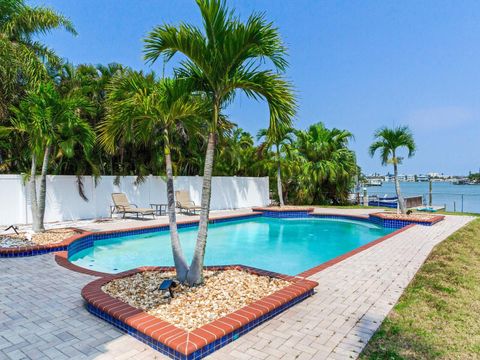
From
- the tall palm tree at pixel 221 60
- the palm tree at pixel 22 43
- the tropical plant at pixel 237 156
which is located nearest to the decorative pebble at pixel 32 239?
the palm tree at pixel 22 43

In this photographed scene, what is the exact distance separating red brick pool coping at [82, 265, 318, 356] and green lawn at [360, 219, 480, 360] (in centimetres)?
110

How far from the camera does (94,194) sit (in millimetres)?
13047

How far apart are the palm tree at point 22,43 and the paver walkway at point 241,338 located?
6.46 m

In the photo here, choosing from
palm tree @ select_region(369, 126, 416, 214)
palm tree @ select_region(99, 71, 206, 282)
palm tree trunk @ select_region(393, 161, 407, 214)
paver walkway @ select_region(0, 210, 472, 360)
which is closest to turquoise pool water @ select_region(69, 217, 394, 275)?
palm tree trunk @ select_region(393, 161, 407, 214)

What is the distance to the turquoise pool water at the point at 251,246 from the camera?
8.08m

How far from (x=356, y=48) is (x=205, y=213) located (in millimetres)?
14262

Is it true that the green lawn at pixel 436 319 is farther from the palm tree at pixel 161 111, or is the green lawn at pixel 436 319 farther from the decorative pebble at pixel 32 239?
the decorative pebble at pixel 32 239

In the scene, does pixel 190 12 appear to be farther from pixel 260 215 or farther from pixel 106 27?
pixel 260 215

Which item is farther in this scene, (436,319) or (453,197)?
(453,197)

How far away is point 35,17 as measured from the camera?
991 cm

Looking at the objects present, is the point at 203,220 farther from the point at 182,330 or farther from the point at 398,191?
the point at 398,191

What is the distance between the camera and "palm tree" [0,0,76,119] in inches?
352

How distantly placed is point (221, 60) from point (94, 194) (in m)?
11.0

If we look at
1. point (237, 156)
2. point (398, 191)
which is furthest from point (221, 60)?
point (237, 156)
